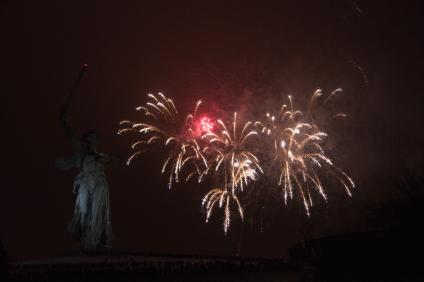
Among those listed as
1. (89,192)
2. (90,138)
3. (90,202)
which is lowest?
(90,202)

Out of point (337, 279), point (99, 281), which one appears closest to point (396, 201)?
point (337, 279)

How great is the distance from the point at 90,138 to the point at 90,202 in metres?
2.50

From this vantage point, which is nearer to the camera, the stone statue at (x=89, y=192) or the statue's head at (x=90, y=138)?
the stone statue at (x=89, y=192)

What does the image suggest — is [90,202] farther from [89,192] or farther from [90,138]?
[90,138]

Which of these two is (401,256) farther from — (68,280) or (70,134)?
(70,134)

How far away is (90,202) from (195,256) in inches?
198

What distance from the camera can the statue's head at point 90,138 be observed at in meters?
21.0

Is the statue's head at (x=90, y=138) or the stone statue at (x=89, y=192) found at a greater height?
the statue's head at (x=90, y=138)

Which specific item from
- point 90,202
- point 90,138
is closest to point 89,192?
point 90,202

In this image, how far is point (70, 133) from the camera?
20734mm

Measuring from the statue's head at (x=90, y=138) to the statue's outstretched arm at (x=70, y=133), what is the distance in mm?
261

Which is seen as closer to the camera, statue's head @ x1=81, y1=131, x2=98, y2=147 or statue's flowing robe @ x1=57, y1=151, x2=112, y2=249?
statue's flowing robe @ x1=57, y1=151, x2=112, y2=249

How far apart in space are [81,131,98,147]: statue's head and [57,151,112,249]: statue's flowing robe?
14.9 inches

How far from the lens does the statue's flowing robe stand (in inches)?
800
